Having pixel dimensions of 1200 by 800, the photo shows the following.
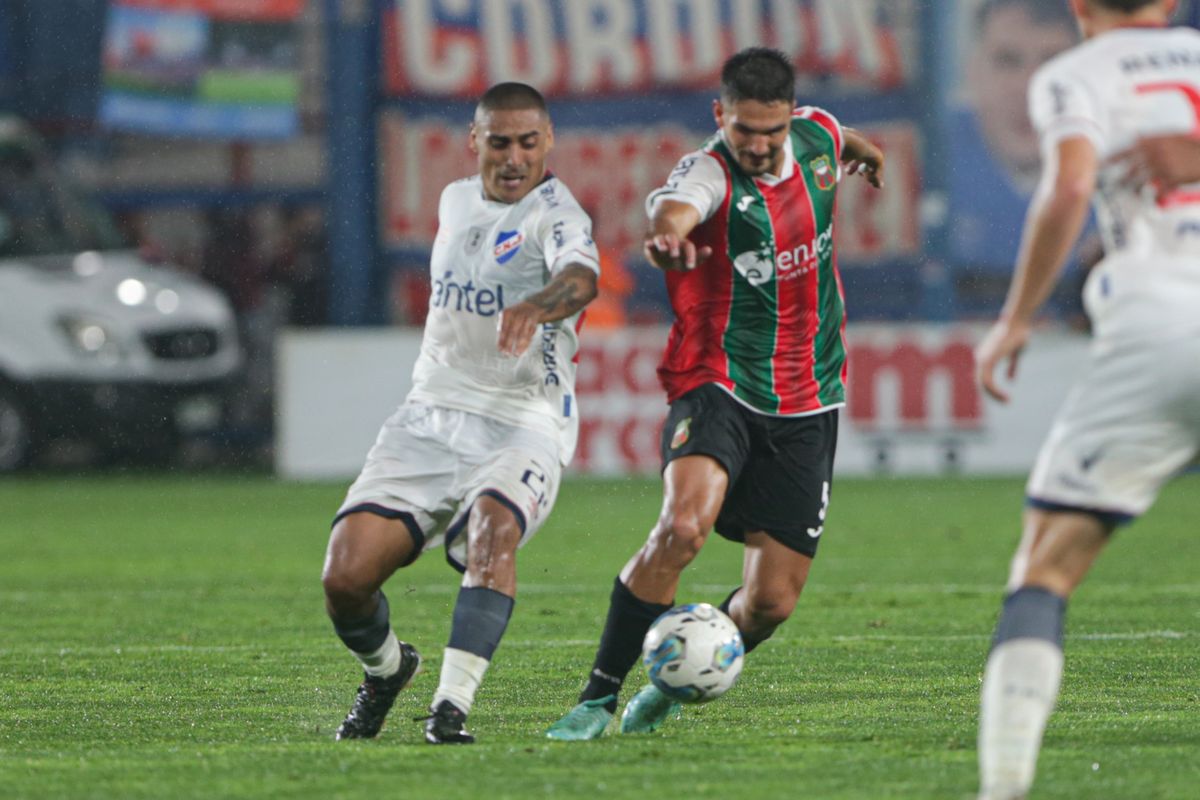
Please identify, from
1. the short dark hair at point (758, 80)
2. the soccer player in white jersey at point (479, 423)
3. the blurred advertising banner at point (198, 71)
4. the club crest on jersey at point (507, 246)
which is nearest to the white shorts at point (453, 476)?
the soccer player in white jersey at point (479, 423)

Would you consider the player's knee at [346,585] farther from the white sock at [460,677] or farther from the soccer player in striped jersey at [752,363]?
the soccer player in striped jersey at [752,363]

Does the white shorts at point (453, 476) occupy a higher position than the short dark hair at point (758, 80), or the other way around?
the short dark hair at point (758, 80)

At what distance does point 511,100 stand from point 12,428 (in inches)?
496

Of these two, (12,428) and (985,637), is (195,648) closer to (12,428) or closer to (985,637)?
(985,637)

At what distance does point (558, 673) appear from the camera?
7.16 metres

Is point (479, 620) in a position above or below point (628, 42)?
below

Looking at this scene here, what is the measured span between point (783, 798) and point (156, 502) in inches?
462

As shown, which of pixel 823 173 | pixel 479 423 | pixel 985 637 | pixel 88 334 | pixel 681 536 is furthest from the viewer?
pixel 88 334

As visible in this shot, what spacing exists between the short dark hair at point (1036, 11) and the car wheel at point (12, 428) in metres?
8.98

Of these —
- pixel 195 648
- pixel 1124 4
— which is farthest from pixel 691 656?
pixel 195 648

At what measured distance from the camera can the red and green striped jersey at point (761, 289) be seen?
20.3ft

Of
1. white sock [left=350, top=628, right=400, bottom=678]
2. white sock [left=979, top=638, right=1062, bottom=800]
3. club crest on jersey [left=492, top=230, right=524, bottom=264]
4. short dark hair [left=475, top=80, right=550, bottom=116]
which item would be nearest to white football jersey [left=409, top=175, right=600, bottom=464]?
club crest on jersey [left=492, top=230, right=524, bottom=264]

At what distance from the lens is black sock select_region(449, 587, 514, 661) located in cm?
553

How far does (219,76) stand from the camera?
2059 cm
